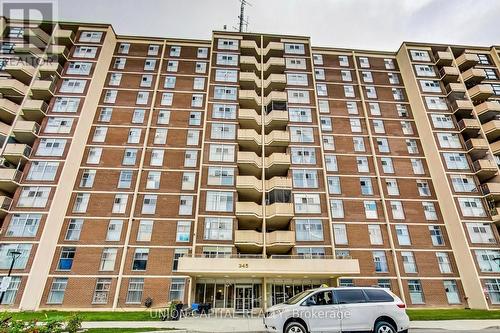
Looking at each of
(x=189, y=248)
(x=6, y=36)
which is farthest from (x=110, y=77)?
(x=189, y=248)

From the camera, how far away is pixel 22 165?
105ft

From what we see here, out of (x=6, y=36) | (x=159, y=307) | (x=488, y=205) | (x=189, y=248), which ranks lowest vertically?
(x=159, y=307)

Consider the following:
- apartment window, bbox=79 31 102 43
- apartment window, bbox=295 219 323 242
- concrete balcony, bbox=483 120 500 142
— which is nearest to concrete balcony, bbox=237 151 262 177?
apartment window, bbox=295 219 323 242

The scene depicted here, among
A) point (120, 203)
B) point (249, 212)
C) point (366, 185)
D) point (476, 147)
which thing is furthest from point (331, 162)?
point (120, 203)

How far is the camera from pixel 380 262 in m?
30.3

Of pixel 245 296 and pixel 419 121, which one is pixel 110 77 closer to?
pixel 245 296

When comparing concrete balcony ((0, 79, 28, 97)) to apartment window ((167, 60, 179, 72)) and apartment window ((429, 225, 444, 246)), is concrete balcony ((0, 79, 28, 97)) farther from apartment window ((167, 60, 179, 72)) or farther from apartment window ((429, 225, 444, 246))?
apartment window ((429, 225, 444, 246))

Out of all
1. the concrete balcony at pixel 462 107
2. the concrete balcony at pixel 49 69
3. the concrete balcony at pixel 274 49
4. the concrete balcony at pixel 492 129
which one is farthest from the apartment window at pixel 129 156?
the concrete balcony at pixel 492 129

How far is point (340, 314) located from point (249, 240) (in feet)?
60.0

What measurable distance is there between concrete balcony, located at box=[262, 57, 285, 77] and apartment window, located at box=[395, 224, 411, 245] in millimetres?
25137

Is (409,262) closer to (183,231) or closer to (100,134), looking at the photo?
(183,231)

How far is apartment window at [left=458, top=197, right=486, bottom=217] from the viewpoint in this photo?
32.1 metres

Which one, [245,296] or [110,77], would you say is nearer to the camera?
[245,296]

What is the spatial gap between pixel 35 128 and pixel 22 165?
4343mm
